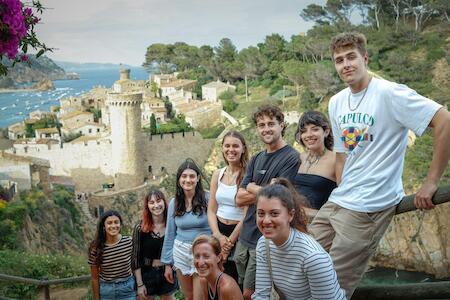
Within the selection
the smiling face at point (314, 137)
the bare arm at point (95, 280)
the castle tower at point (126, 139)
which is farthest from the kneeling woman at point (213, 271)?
the castle tower at point (126, 139)

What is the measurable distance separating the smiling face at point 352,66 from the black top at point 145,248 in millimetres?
1742

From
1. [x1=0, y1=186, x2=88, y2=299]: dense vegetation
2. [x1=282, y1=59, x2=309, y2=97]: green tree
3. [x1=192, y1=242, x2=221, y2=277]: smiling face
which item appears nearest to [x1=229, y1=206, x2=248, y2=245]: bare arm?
[x1=192, y1=242, x2=221, y2=277]: smiling face

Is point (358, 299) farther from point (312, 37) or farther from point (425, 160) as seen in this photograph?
point (312, 37)

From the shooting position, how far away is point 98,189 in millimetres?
21469

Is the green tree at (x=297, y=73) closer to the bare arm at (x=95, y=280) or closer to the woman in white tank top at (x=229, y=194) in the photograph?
the bare arm at (x=95, y=280)

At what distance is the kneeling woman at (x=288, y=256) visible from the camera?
72.8 inches

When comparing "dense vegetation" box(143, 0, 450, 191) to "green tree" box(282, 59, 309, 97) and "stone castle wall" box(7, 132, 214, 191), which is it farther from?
"stone castle wall" box(7, 132, 214, 191)

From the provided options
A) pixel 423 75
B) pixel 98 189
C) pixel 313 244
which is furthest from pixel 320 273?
pixel 423 75

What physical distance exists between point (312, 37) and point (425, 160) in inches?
712

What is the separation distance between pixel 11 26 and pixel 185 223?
4.83 ft

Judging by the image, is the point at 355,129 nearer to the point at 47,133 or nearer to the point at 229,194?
the point at 229,194

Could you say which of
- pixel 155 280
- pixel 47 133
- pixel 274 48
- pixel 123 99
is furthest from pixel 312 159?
pixel 274 48

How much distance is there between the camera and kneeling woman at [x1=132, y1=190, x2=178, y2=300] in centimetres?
333

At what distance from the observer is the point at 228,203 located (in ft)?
9.53
